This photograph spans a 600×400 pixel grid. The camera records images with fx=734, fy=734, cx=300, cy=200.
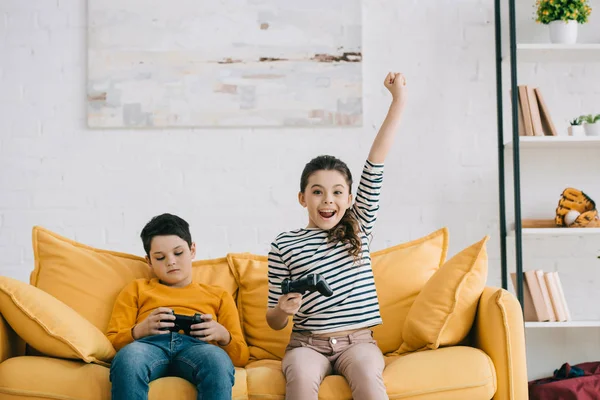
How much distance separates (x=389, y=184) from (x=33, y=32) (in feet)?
5.56

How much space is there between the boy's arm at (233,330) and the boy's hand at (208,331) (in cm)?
4

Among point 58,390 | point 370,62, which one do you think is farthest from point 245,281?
point 370,62

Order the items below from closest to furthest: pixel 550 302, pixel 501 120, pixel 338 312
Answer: pixel 338 312 < pixel 550 302 < pixel 501 120

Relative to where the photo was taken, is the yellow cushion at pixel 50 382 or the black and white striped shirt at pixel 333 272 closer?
the yellow cushion at pixel 50 382

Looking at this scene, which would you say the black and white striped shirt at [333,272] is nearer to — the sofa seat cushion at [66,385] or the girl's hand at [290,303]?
the girl's hand at [290,303]

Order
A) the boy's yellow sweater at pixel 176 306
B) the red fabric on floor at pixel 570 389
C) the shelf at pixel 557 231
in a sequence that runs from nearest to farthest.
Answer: the boy's yellow sweater at pixel 176 306
the red fabric on floor at pixel 570 389
the shelf at pixel 557 231

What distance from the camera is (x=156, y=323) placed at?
2.17m

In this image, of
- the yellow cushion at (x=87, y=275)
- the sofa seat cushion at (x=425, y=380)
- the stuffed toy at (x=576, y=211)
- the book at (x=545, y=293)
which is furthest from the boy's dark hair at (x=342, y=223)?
the stuffed toy at (x=576, y=211)

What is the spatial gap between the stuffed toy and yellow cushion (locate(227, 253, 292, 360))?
49.6 inches

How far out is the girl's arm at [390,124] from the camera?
2.30m

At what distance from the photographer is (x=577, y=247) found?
321 cm

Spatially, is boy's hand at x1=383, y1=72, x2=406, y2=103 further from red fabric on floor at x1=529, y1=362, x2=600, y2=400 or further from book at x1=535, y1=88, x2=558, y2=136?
red fabric on floor at x1=529, y1=362, x2=600, y2=400

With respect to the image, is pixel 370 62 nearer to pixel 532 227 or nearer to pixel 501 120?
pixel 501 120

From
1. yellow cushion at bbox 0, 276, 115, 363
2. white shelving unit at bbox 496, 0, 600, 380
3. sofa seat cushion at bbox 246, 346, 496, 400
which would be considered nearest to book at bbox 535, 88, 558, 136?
white shelving unit at bbox 496, 0, 600, 380
